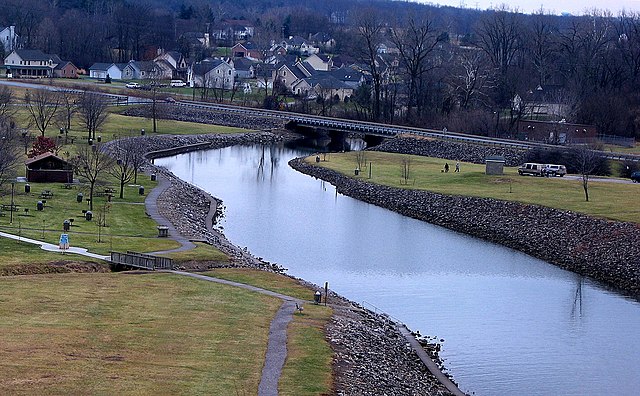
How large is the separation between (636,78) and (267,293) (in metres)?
86.9

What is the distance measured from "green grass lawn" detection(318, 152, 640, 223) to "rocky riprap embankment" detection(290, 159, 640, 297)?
1300 mm

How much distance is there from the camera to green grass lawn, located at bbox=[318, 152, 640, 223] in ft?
195

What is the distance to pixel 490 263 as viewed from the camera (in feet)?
168

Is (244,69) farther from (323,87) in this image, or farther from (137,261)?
(137,261)

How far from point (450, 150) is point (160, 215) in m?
41.5

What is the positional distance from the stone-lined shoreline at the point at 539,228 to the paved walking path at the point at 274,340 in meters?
16.7

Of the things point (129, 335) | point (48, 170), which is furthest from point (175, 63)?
point (129, 335)

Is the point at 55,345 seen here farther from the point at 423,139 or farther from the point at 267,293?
the point at 423,139

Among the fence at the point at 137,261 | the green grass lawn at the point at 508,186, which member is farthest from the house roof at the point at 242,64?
the fence at the point at 137,261

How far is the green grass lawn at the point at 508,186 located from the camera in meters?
59.4

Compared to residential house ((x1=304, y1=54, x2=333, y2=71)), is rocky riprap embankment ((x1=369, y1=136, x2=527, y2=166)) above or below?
below

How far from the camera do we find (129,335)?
3103 centimetres

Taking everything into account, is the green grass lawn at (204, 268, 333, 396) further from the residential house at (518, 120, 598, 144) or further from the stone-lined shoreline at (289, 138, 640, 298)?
the residential house at (518, 120, 598, 144)

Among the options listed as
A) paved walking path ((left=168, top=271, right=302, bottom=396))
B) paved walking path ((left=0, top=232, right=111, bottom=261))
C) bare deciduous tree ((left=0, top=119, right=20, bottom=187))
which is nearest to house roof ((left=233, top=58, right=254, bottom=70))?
bare deciduous tree ((left=0, top=119, right=20, bottom=187))
